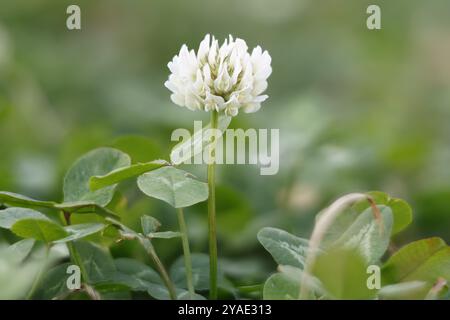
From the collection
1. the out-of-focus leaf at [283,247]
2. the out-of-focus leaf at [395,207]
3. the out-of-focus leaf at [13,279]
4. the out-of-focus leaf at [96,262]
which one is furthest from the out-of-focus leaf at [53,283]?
the out-of-focus leaf at [395,207]

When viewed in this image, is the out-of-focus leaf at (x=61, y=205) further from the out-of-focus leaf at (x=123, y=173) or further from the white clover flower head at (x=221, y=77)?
the white clover flower head at (x=221, y=77)

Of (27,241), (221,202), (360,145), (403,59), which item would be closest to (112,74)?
(403,59)

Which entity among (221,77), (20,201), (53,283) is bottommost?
(53,283)

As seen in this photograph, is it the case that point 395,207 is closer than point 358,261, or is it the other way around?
point 358,261

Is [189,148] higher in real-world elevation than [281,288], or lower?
higher

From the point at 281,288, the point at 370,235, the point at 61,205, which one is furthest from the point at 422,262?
the point at 61,205

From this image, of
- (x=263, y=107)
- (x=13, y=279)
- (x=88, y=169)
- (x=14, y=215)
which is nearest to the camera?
(x=13, y=279)

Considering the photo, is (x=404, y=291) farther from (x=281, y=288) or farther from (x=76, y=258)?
(x=76, y=258)
